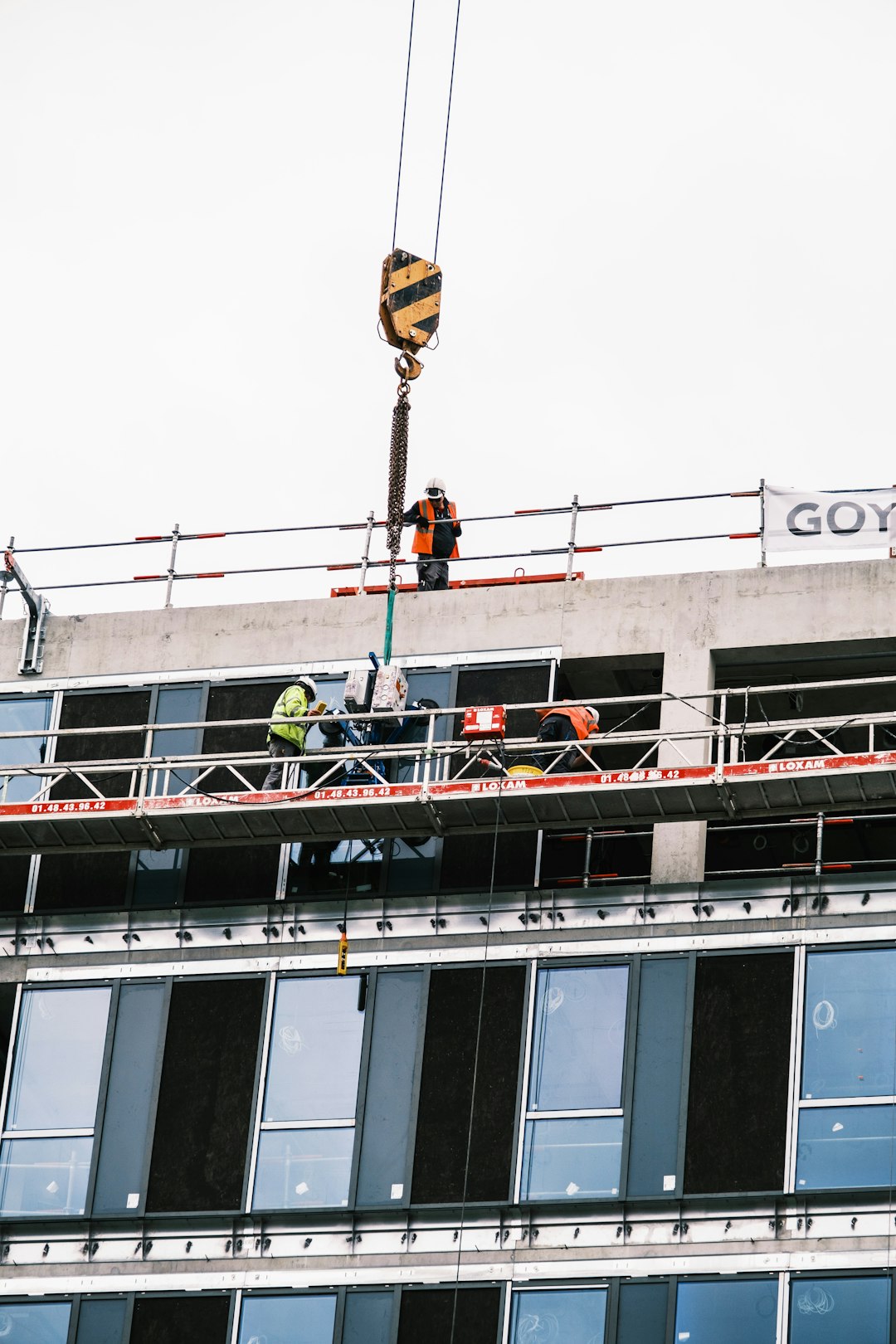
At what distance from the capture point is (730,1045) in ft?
98.6

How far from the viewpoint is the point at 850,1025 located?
97.8ft

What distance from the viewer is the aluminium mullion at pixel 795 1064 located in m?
29.3

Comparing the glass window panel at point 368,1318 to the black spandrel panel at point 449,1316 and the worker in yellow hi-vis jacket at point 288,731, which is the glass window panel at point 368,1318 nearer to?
the black spandrel panel at point 449,1316

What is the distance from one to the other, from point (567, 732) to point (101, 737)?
6393 millimetres

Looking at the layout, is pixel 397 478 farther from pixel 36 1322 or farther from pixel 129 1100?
pixel 36 1322

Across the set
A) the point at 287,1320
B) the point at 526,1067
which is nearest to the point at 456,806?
the point at 526,1067

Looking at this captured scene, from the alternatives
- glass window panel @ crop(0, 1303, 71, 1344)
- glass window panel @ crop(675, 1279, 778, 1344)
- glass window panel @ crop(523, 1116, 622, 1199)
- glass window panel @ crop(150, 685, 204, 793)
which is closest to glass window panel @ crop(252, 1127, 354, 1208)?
glass window panel @ crop(523, 1116, 622, 1199)

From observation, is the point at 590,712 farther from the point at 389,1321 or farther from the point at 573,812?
the point at 389,1321

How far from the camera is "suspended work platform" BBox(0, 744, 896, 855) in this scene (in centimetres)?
2972

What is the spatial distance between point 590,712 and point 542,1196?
5.61 metres

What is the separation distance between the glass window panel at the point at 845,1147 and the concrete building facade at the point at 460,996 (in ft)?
0.12

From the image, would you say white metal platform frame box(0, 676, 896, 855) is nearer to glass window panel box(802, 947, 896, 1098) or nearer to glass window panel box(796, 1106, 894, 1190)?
glass window panel box(802, 947, 896, 1098)

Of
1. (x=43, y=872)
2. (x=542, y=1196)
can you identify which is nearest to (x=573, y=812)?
(x=542, y=1196)

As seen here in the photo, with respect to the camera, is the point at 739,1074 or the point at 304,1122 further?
the point at 304,1122
